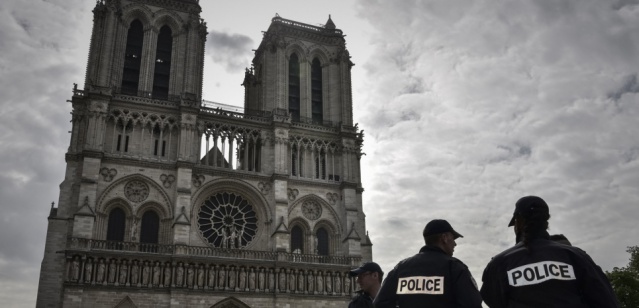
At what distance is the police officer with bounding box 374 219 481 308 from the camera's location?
5133 millimetres

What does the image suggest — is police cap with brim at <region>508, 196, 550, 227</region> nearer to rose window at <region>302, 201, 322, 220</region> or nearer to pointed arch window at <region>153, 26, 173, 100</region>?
rose window at <region>302, 201, 322, 220</region>

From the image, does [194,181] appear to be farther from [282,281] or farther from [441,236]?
[441,236]

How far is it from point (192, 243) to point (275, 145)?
8.25 metres

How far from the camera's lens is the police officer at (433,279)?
5.13 m

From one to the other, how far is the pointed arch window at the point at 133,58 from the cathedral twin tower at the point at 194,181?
77mm

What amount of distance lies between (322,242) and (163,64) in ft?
51.1

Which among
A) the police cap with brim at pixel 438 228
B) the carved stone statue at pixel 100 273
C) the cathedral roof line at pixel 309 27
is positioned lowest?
the police cap with brim at pixel 438 228

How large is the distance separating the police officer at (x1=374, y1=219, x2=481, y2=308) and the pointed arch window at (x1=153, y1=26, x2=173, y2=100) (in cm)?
3404

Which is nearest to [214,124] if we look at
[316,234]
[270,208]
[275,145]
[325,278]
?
[275,145]

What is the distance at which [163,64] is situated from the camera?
38.9 meters

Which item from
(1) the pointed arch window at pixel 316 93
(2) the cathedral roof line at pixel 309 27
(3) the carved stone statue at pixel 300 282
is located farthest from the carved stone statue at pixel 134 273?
(2) the cathedral roof line at pixel 309 27

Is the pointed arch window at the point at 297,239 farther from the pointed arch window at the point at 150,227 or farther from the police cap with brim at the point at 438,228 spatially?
the police cap with brim at the point at 438,228

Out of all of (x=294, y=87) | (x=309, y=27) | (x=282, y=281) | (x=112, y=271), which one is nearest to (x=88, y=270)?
(x=112, y=271)

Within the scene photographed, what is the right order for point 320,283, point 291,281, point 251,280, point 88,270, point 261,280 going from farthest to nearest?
1. point 320,283
2. point 291,281
3. point 261,280
4. point 251,280
5. point 88,270
